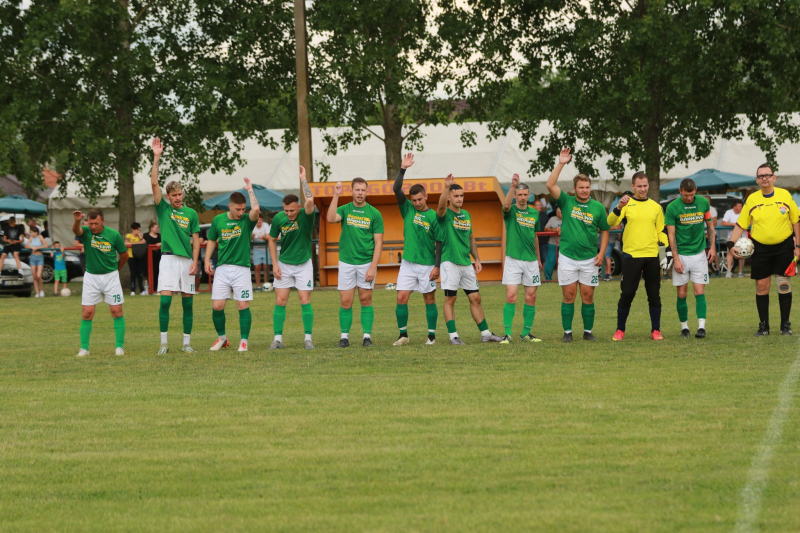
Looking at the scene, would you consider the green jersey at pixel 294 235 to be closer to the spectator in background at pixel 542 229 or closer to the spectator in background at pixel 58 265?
the spectator in background at pixel 542 229

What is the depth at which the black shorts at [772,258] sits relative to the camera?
1224cm

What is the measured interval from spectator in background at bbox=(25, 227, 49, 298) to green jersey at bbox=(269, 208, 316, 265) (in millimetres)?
15781

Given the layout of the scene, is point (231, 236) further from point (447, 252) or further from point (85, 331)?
point (447, 252)

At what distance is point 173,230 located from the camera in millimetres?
11828

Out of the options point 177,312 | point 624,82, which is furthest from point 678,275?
point 624,82

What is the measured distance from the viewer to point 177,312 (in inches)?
757

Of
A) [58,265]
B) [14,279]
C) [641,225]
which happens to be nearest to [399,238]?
[58,265]

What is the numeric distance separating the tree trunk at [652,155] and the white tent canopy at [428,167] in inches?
190

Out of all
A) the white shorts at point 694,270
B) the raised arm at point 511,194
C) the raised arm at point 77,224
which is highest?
the raised arm at point 511,194

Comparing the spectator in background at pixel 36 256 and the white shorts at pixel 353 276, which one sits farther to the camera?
the spectator in background at pixel 36 256

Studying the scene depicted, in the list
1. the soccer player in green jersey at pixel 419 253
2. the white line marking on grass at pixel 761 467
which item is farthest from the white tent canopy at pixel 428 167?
the white line marking on grass at pixel 761 467

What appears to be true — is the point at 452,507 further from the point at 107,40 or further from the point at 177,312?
the point at 107,40

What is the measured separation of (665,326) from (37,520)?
10768 millimetres

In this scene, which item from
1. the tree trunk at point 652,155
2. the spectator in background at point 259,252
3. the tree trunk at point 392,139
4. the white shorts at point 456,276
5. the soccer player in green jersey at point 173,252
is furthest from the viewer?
the tree trunk at point 392,139
